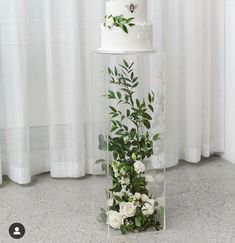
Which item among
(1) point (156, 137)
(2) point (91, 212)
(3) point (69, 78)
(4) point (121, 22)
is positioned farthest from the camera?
(3) point (69, 78)

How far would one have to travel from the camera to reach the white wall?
92.1 inches

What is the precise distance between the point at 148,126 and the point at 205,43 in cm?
90

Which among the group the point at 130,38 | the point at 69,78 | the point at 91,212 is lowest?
the point at 91,212

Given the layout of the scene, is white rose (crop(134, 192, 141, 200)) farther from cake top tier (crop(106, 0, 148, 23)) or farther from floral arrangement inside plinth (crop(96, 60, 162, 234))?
cake top tier (crop(106, 0, 148, 23))

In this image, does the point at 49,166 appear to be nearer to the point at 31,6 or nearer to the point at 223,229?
the point at 31,6

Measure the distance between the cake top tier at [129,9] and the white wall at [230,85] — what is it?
0.89m

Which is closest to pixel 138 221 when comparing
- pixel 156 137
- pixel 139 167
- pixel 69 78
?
pixel 139 167

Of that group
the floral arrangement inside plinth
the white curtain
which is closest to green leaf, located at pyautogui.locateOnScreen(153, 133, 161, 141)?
the floral arrangement inside plinth

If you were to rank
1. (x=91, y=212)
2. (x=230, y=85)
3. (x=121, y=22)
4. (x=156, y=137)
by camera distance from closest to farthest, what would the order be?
1. (x=121, y=22)
2. (x=156, y=137)
3. (x=91, y=212)
4. (x=230, y=85)

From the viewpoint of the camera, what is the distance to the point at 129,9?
61.5 inches

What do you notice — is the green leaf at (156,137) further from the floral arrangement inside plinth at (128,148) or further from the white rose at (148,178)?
the white rose at (148,178)

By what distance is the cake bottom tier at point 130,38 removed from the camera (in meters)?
1.55

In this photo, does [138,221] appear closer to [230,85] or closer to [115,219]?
[115,219]

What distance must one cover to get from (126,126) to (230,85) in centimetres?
96
